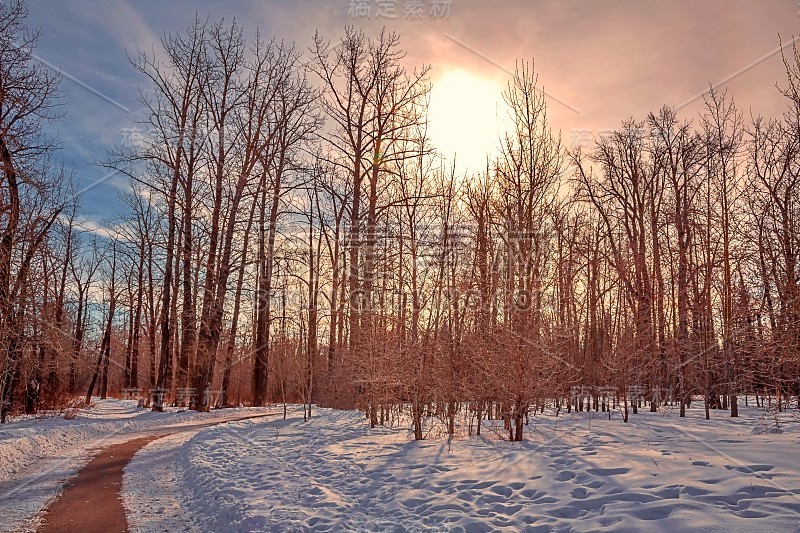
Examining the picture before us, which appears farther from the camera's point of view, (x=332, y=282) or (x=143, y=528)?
(x=332, y=282)

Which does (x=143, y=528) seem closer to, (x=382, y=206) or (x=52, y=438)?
(x=52, y=438)

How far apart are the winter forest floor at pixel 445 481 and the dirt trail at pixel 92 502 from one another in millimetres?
194

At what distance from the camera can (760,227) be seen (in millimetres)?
10562

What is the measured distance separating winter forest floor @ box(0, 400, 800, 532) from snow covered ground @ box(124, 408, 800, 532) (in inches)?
0.8

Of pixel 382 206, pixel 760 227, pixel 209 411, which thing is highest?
pixel 382 206

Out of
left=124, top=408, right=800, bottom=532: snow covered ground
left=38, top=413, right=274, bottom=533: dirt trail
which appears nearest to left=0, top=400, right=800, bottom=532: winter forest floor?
left=124, top=408, right=800, bottom=532: snow covered ground

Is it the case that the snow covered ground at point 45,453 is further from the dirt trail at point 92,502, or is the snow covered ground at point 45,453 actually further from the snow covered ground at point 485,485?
the snow covered ground at point 485,485

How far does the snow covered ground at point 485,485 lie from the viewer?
18.5 ft

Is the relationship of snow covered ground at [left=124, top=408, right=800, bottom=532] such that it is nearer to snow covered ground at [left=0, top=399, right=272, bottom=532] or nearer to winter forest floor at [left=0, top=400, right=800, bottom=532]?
winter forest floor at [left=0, top=400, right=800, bottom=532]

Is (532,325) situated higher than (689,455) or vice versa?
(532,325)

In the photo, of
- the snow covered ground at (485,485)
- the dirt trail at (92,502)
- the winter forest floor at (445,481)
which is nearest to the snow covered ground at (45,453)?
the winter forest floor at (445,481)

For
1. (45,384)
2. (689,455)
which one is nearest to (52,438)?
(45,384)

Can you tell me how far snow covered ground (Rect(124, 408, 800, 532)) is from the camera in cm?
564

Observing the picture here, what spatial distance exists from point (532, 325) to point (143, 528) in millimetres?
7342
